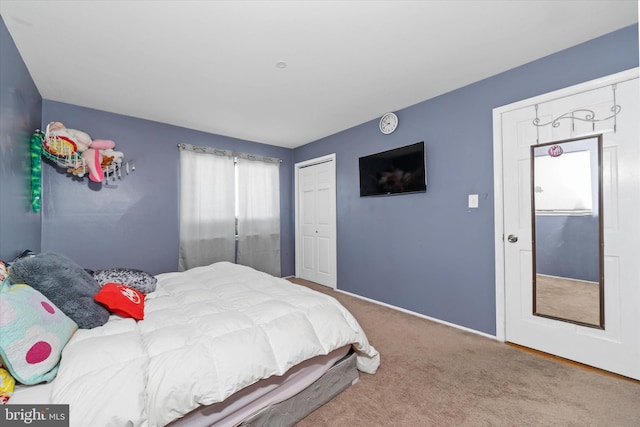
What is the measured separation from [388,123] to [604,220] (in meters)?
2.24

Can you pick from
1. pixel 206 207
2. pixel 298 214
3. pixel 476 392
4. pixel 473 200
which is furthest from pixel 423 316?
pixel 206 207

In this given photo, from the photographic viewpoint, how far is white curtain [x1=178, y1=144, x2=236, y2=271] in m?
3.71

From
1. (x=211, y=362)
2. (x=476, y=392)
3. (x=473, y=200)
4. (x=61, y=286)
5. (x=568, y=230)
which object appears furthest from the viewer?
(x=473, y=200)

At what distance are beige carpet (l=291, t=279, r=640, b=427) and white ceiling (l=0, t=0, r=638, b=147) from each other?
8.22 ft

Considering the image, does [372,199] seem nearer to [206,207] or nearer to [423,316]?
[423,316]

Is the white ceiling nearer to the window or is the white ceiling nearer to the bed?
the window

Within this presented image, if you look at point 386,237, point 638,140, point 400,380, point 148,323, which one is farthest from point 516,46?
point 148,323

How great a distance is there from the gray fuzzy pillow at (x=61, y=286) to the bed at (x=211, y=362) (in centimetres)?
7

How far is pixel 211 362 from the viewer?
1226mm

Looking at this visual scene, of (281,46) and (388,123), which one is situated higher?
(281,46)

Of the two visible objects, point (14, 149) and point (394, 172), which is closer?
point (14, 149)

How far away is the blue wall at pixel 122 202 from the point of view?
2941mm

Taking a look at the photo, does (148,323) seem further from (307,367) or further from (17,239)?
(17,239)

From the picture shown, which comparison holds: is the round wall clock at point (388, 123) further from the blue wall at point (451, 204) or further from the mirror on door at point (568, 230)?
the mirror on door at point (568, 230)
